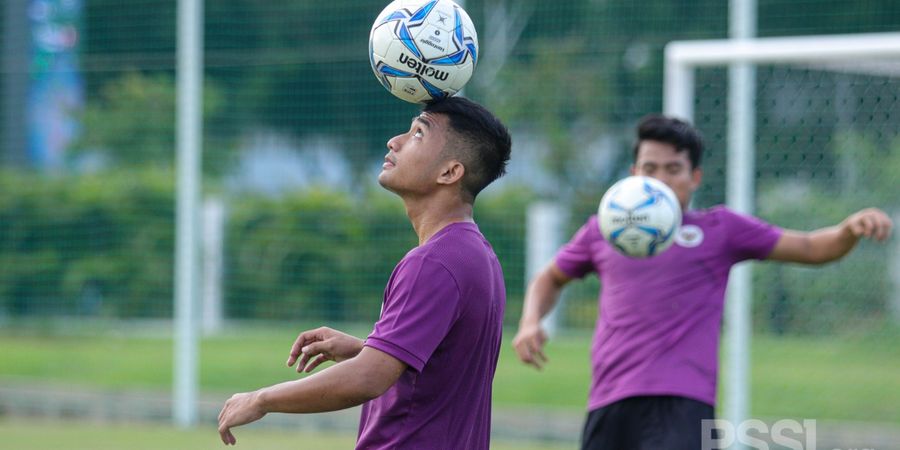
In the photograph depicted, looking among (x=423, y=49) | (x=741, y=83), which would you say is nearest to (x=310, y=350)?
(x=423, y=49)

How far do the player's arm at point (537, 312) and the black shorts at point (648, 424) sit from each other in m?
0.38

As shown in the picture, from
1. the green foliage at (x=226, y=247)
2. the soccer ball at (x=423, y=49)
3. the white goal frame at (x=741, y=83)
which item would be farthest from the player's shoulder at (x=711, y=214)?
the green foliage at (x=226, y=247)

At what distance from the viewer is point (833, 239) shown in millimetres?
5754

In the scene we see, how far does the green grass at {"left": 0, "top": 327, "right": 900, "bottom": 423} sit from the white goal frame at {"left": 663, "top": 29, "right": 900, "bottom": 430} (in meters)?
1.50

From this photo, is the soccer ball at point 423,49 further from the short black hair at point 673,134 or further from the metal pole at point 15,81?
the metal pole at point 15,81

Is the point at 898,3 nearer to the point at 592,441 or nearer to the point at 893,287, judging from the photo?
the point at 893,287

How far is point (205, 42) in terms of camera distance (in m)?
12.8

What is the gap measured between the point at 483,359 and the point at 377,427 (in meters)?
0.36

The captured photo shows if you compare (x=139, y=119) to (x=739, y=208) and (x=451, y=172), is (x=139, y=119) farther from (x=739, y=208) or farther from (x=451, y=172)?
(x=451, y=172)

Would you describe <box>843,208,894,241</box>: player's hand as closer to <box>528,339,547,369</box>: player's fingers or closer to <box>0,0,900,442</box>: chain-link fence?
<box>528,339,547,369</box>: player's fingers

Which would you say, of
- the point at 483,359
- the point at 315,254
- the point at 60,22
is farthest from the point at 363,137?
the point at 483,359

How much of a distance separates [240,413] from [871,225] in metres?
3.23

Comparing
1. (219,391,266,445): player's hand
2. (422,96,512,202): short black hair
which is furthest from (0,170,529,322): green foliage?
(219,391,266,445): player's hand

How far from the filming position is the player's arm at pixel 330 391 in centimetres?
345
